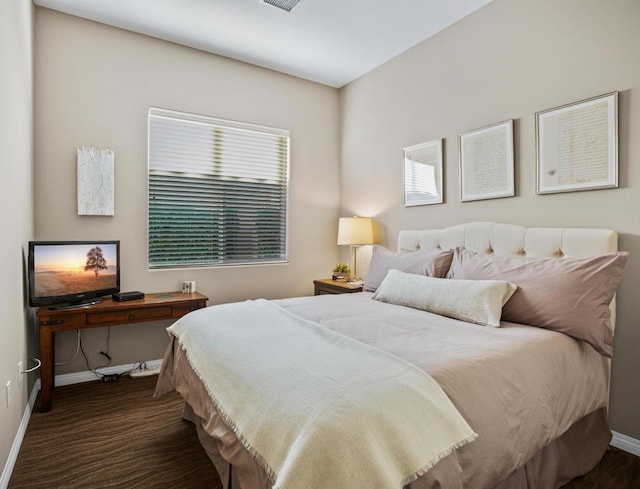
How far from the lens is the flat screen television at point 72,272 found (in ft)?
8.50

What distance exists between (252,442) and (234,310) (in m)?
1.20

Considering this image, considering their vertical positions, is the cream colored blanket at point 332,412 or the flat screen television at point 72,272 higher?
the flat screen television at point 72,272

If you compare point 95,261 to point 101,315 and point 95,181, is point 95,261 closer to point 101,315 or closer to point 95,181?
point 101,315

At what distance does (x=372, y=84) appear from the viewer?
4.05m

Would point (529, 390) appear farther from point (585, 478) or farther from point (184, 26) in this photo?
point (184, 26)

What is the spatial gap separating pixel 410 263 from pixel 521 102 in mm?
1417

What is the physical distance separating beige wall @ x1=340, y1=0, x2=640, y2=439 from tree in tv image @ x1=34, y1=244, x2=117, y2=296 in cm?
262

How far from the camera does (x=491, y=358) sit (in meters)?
1.53

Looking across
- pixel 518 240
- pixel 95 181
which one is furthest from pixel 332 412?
pixel 95 181

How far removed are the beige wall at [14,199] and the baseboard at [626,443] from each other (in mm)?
3330

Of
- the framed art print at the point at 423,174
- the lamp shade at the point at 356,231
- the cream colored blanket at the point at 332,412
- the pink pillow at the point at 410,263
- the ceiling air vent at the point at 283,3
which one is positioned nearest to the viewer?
the cream colored blanket at the point at 332,412

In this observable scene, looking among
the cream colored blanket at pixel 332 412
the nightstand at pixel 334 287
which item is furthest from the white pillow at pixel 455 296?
the nightstand at pixel 334 287

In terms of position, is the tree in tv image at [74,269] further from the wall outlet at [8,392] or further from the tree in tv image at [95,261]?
the wall outlet at [8,392]

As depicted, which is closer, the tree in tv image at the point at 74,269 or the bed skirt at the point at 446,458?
the bed skirt at the point at 446,458
